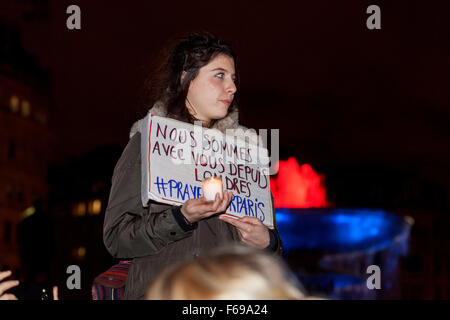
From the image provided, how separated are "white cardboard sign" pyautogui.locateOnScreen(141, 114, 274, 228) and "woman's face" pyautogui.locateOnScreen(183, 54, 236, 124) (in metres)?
0.17

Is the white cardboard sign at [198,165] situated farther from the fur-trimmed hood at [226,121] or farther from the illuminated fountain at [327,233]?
the illuminated fountain at [327,233]

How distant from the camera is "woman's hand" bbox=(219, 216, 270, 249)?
414 cm

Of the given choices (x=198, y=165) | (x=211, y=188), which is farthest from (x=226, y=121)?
(x=211, y=188)

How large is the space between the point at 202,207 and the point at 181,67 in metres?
1.15

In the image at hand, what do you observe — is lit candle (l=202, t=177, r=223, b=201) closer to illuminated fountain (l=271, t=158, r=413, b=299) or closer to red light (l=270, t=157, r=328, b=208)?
illuminated fountain (l=271, t=158, r=413, b=299)

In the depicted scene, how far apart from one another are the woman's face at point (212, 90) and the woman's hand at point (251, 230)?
672mm

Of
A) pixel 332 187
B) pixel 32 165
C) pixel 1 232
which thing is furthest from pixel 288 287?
pixel 332 187

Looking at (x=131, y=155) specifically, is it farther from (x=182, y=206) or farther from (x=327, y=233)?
(x=327, y=233)

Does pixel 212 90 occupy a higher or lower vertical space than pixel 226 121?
higher

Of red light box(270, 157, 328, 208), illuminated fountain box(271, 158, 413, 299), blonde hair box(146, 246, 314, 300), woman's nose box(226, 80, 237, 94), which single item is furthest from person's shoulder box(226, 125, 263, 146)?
red light box(270, 157, 328, 208)

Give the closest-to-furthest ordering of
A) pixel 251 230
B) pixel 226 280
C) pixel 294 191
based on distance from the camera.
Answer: pixel 226 280 < pixel 251 230 < pixel 294 191

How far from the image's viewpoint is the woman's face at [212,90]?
4.50m

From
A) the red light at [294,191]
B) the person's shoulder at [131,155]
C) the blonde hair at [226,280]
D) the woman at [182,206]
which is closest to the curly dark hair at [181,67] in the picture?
the woman at [182,206]

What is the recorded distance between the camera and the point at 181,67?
4.64m
